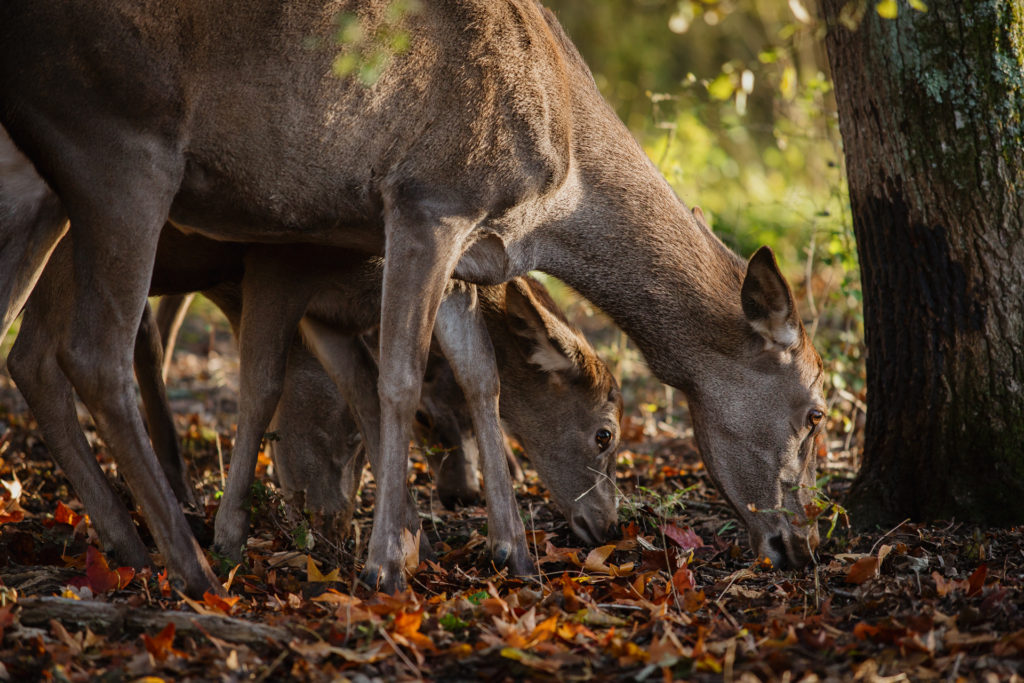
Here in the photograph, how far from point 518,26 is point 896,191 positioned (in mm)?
2056

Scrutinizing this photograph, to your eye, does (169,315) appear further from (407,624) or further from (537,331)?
(407,624)

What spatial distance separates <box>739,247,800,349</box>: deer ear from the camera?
18.4 ft

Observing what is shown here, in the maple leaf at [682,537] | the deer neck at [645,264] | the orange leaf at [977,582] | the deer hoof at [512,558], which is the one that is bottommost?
the deer hoof at [512,558]

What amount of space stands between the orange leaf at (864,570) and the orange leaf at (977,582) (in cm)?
45

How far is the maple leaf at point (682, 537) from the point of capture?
18.4 feet

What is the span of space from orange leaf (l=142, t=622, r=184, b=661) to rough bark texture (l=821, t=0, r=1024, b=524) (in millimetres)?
3725

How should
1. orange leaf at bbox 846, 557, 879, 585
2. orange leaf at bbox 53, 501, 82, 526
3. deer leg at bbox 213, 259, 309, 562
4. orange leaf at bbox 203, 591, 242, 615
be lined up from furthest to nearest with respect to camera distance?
1. deer leg at bbox 213, 259, 309, 562
2. orange leaf at bbox 53, 501, 82, 526
3. orange leaf at bbox 846, 557, 879, 585
4. orange leaf at bbox 203, 591, 242, 615

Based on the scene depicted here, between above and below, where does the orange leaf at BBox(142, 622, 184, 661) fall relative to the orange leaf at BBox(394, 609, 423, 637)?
below

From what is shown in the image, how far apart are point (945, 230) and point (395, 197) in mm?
2676

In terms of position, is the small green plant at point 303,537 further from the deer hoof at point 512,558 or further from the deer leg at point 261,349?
the deer hoof at point 512,558

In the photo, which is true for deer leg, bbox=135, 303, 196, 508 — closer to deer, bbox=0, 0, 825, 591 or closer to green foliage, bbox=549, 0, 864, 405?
deer, bbox=0, 0, 825, 591

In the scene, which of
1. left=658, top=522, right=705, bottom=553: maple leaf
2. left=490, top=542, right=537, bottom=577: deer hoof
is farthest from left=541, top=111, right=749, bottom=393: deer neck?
left=490, top=542, right=537, bottom=577: deer hoof

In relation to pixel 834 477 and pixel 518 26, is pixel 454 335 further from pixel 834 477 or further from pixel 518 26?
pixel 834 477

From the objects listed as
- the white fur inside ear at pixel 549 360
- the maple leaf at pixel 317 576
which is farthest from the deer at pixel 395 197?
the white fur inside ear at pixel 549 360
